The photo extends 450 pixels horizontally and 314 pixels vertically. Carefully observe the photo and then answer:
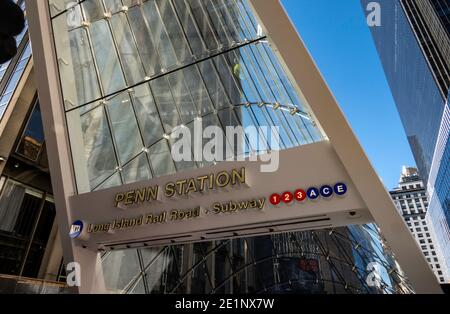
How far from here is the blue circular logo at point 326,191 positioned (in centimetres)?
689

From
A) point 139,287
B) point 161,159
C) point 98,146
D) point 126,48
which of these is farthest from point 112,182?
point 126,48

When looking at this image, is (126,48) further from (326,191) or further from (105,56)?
(326,191)

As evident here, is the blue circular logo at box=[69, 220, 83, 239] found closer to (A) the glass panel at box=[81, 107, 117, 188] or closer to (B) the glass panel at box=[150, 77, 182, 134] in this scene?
(A) the glass panel at box=[81, 107, 117, 188]

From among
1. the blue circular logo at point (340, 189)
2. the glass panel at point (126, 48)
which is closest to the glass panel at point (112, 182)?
the glass panel at point (126, 48)

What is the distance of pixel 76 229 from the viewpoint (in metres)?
10.2

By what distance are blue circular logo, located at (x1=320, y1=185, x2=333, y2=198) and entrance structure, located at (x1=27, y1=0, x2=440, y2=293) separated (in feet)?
0.08

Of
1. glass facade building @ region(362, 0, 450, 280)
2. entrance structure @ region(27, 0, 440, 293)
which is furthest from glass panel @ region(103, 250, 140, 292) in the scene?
glass facade building @ region(362, 0, 450, 280)

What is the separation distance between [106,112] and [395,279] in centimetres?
2149

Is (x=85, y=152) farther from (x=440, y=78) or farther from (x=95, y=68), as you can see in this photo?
(x=440, y=78)

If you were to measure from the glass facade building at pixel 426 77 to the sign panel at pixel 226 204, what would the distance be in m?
Result: 78.6

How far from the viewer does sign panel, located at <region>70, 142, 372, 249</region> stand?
7.05 metres

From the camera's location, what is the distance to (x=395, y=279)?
72.4 feet

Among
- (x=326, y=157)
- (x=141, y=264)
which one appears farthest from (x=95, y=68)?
Result: (x=326, y=157)

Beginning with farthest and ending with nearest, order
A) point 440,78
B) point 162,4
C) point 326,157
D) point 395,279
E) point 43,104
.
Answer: point 440,78, point 395,279, point 162,4, point 43,104, point 326,157
